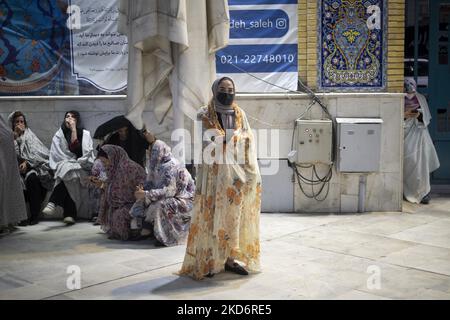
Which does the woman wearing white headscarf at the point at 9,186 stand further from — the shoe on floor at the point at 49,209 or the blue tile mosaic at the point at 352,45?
the blue tile mosaic at the point at 352,45

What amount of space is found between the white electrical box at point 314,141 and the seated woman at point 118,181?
6.70 ft

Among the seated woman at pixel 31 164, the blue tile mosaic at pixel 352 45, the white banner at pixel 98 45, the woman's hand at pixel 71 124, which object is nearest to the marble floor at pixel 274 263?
the seated woman at pixel 31 164

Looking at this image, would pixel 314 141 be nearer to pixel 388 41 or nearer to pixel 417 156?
pixel 388 41

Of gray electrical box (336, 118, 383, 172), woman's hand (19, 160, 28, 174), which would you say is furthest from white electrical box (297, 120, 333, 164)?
woman's hand (19, 160, 28, 174)

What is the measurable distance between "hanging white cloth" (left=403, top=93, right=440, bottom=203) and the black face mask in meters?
3.97

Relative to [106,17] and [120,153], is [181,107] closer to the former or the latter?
[120,153]

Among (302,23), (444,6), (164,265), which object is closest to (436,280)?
(164,265)

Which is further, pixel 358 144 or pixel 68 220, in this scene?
pixel 358 144

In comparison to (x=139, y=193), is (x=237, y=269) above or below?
below

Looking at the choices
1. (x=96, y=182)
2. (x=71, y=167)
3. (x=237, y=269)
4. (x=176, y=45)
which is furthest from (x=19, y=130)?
(x=237, y=269)

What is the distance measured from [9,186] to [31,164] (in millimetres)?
630

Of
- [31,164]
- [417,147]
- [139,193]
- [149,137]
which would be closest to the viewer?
[139,193]

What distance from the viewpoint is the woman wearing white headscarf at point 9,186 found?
21.3ft

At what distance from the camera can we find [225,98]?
16.1 feet
